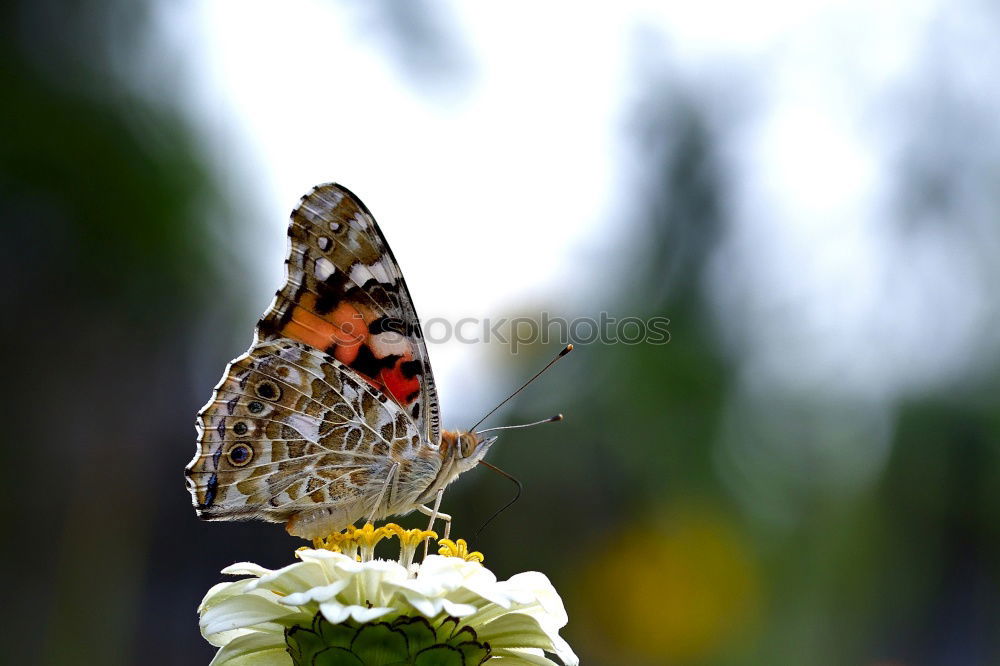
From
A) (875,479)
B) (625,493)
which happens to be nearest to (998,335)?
(875,479)

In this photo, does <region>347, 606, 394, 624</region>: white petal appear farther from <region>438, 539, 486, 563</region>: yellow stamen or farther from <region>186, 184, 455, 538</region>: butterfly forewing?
<region>186, 184, 455, 538</region>: butterfly forewing

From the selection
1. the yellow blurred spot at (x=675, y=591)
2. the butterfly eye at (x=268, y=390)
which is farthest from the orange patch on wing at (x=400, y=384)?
the yellow blurred spot at (x=675, y=591)

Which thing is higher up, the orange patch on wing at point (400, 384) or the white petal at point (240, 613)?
the orange patch on wing at point (400, 384)

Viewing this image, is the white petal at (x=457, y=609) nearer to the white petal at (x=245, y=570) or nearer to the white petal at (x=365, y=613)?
the white petal at (x=365, y=613)

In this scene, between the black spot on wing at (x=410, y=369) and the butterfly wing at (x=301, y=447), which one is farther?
the black spot on wing at (x=410, y=369)

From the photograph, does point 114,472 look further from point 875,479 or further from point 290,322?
point 875,479

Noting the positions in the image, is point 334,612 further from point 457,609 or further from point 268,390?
point 268,390
